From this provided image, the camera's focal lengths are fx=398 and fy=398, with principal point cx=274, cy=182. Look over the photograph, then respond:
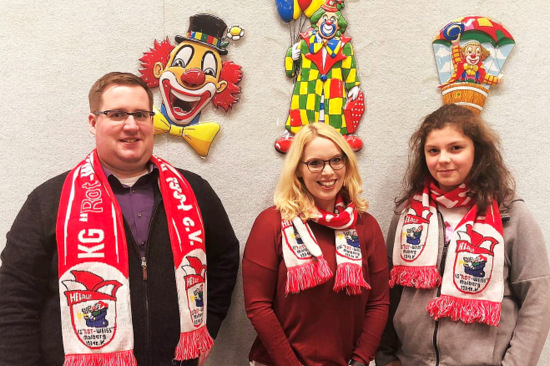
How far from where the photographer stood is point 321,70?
192 cm

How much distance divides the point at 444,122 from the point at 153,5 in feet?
4.74

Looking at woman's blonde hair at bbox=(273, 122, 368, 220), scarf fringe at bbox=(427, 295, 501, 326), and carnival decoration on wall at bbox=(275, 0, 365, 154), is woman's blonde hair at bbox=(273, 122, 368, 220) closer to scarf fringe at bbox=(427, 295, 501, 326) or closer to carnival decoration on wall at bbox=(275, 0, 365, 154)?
carnival decoration on wall at bbox=(275, 0, 365, 154)

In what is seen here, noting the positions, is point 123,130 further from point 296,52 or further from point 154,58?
point 296,52

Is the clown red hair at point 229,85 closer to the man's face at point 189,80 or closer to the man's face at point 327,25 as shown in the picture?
the man's face at point 189,80

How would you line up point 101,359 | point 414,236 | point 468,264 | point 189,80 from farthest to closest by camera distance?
point 189,80
point 414,236
point 468,264
point 101,359

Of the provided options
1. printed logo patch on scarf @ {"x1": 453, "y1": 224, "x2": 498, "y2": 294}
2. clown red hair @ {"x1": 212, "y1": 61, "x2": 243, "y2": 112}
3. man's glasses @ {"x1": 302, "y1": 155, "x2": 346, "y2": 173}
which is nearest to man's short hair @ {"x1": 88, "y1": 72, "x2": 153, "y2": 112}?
clown red hair @ {"x1": 212, "y1": 61, "x2": 243, "y2": 112}

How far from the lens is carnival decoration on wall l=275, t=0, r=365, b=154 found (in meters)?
1.91

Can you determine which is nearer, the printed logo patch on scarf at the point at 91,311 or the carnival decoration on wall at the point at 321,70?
the printed logo patch on scarf at the point at 91,311

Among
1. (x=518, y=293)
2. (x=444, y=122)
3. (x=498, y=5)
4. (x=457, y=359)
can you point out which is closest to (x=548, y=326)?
(x=518, y=293)

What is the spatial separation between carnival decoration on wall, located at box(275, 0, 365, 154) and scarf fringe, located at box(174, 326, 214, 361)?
921 mm

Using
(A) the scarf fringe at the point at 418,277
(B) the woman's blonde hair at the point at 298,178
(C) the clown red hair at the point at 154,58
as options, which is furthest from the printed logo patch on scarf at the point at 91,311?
(A) the scarf fringe at the point at 418,277

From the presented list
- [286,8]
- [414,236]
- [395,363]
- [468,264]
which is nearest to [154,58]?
[286,8]

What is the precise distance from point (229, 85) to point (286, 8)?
46cm

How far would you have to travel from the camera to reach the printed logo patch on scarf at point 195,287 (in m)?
1.53
